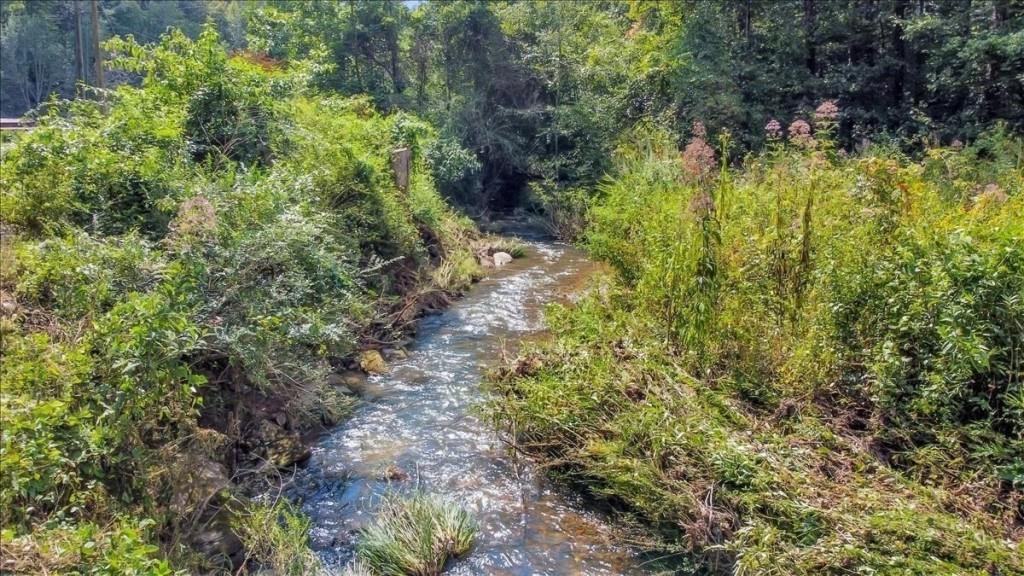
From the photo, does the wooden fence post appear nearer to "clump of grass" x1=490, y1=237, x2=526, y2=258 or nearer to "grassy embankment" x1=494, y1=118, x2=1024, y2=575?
"clump of grass" x1=490, y1=237, x2=526, y2=258

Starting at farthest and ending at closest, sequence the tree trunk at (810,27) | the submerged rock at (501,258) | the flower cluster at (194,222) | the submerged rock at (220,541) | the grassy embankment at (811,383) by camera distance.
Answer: the tree trunk at (810,27) < the submerged rock at (501,258) < the flower cluster at (194,222) < the submerged rock at (220,541) < the grassy embankment at (811,383)

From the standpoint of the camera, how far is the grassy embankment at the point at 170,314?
3.13 metres

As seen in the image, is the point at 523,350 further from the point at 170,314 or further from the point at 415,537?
the point at 170,314

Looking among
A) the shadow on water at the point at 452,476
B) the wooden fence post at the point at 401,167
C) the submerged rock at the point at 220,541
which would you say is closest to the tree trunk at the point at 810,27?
the wooden fence post at the point at 401,167

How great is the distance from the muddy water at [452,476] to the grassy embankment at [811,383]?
35 centimetres

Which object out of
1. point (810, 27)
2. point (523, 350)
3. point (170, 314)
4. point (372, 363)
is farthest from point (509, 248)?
point (170, 314)

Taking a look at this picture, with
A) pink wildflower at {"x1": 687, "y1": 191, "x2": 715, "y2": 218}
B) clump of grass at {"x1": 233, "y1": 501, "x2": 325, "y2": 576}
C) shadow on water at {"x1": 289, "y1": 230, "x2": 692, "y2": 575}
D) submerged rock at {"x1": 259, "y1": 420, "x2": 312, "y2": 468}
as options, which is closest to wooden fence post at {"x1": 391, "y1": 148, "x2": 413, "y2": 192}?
shadow on water at {"x1": 289, "y1": 230, "x2": 692, "y2": 575}

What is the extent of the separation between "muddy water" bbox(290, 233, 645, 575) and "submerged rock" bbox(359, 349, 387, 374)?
0.55ft

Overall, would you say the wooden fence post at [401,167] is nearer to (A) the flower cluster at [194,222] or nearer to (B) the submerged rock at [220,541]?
(A) the flower cluster at [194,222]

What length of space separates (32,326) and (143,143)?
3010mm

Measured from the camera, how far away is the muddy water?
4574mm

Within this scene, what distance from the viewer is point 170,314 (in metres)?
3.59

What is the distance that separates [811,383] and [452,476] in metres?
3.15

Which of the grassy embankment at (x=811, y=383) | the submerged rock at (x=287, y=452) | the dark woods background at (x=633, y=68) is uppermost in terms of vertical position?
the dark woods background at (x=633, y=68)
